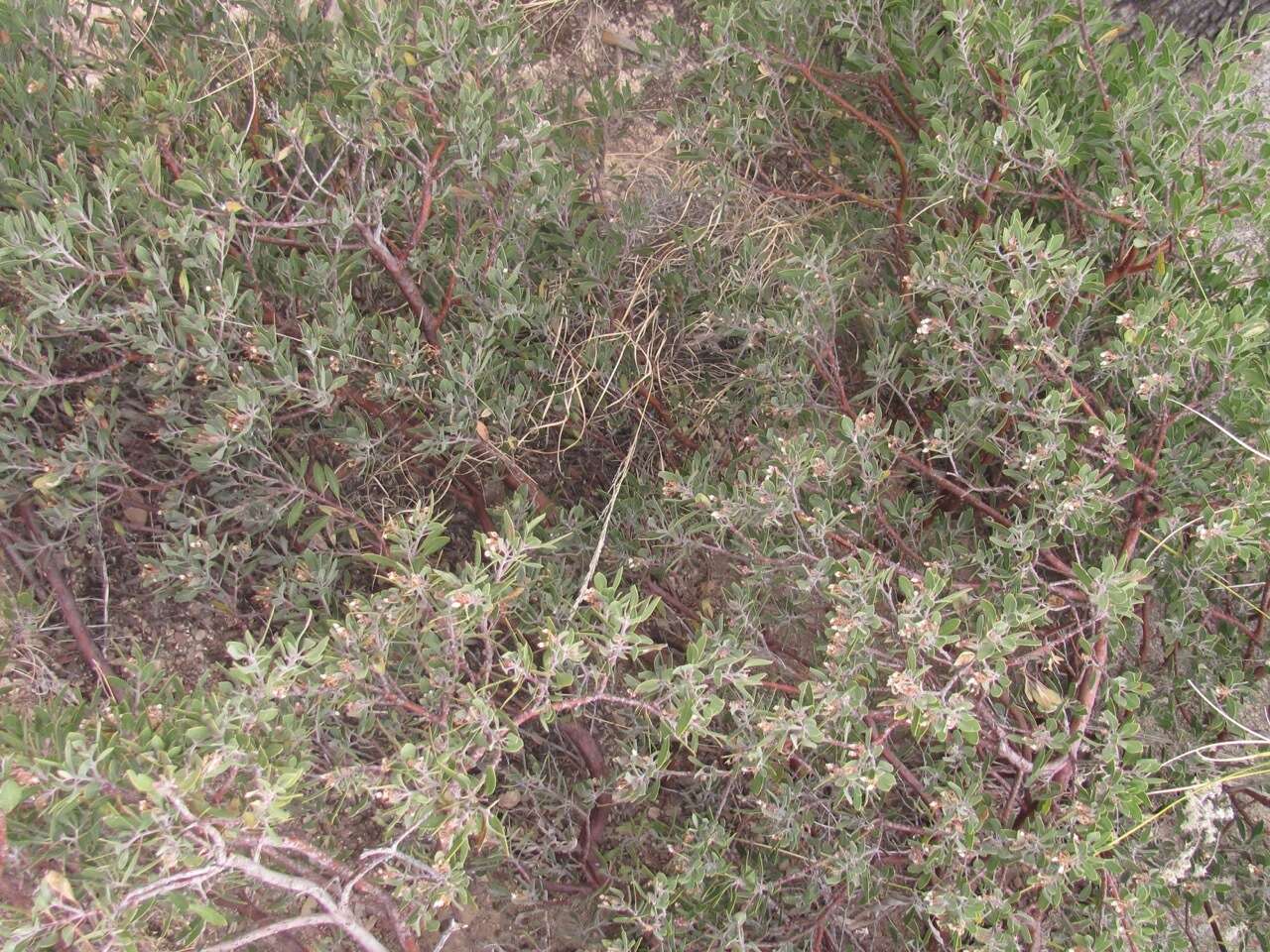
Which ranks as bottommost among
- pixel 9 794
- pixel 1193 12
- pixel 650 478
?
pixel 650 478

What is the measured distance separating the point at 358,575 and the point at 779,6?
1928mm

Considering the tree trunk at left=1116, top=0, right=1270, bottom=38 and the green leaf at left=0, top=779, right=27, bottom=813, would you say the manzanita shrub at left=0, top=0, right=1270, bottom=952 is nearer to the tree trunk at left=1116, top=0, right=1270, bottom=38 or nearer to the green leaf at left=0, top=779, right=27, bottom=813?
the green leaf at left=0, top=779, right=27, bottom=813

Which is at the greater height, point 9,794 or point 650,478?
point 9,794

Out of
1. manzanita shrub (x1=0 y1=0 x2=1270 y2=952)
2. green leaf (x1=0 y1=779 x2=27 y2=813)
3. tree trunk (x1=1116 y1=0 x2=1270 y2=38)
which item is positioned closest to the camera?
green leaf (x1=0 y1=779 x2=27 y2=813)

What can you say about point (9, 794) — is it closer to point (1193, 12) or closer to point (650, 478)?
point (650, 478)

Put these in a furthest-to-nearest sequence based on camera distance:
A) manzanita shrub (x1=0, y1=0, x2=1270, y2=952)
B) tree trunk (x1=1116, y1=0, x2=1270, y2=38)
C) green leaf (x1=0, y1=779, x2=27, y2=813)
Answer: tree trunk (x1=1116, y1=0, x2=1270, y2=38) → manzanita shrub (x1=0, y1=0, x2=1270, y2=952) → green leaf (x1=0, y1=779, x2=27, y2=813)

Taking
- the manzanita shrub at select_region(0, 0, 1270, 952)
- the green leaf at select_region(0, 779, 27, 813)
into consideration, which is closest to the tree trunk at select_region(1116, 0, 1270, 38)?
the manzanita shrub at select_region(0, 0, 1270, 952)

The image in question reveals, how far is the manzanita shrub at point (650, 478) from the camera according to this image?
197 centimetres

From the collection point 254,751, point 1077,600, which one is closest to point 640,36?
point 1077,600

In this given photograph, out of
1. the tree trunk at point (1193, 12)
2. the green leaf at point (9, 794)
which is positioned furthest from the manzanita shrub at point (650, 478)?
the tree trunk at point (1193, 12)

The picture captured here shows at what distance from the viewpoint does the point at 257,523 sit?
249 cm

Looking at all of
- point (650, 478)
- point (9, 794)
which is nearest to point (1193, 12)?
point (650, 478)

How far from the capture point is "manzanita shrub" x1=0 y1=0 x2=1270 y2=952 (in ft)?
6.48

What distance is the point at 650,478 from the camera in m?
2.87
